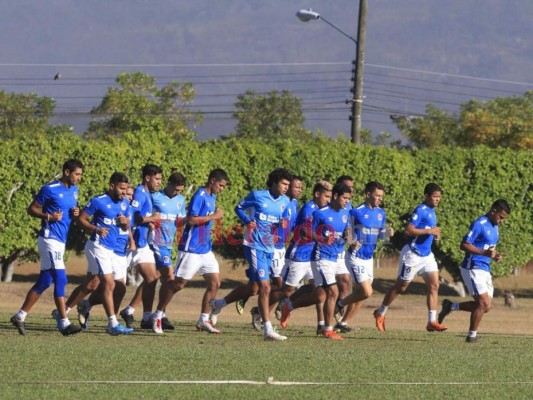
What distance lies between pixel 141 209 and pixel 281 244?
2344mm

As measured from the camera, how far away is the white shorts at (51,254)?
16.4m

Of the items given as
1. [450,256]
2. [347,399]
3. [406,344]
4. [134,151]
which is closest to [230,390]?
[347,399]

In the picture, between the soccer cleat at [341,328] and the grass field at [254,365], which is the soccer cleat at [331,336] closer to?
the grass field at [254,365]

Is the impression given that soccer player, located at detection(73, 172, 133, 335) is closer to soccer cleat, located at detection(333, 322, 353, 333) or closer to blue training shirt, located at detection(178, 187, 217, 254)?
blue training shirt, located at detection(178, 187, 217, 254)

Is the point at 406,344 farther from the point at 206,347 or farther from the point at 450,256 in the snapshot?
the point at 450,256

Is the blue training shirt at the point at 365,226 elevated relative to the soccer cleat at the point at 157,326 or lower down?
elevated

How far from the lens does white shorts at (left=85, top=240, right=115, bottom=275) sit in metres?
16.7

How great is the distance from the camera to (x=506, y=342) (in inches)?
709

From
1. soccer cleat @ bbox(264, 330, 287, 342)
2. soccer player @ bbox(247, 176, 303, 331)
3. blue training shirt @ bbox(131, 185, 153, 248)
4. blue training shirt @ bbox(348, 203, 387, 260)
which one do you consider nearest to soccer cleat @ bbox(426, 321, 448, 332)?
blue training shirt @ bbox(348, 203, 387, 260)

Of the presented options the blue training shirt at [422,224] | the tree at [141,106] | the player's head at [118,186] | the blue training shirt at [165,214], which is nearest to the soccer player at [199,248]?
the blue training shirt at [165,214]

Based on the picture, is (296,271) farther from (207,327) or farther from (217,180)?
(217,180)

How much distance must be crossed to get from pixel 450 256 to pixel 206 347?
1809 cm

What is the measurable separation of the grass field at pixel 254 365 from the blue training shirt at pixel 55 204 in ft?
4.36

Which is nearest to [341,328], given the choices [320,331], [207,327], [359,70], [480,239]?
[320,331]
